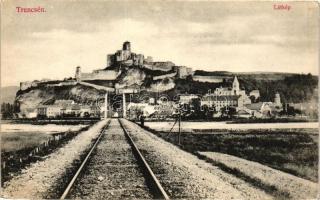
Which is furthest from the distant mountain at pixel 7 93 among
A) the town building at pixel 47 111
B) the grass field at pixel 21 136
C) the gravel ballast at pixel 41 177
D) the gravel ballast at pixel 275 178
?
the gravel ballast at pixel 275 178

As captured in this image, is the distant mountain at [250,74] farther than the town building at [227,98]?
No

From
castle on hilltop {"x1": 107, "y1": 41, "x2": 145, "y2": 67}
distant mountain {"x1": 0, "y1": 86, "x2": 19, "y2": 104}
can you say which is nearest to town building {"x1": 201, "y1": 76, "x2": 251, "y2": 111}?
castle on hilltop {"x1": 107, "y1": 41, "x2": 145, "y2": 67}

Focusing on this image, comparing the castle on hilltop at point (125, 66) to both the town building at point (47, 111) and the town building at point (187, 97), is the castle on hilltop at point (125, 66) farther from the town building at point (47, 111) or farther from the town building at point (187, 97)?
the town building at point (47, 111)

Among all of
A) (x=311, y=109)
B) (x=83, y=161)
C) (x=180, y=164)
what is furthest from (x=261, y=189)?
(x=83, y=161)

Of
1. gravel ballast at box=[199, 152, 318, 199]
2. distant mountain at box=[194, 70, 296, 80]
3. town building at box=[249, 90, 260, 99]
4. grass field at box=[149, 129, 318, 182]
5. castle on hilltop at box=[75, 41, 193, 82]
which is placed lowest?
gravel ballast at box=[199, 152, 318, 199]

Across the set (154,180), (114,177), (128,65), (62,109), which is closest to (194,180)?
(154,180)

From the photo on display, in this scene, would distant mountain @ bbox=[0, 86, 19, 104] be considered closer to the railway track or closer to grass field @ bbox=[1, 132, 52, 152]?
grass field @ bbox=[1, 132, 52, 152]

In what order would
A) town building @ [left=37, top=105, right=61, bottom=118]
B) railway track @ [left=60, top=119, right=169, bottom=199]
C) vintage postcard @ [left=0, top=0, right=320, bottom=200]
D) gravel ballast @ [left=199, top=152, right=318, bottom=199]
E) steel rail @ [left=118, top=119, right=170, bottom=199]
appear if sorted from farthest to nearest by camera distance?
town building @ [left=37, top=105, right=61, bottom=118]
vintage postcard @ [left=0, top=0, right=320, bottom=200]
gravel ballast @ [left=199, top=152, right=318, bottom=199]
railway track @ [left=60, top=119, right=169, bottom=199]
steel rail @ [left=118, top=119, right=170, bottom=199]
